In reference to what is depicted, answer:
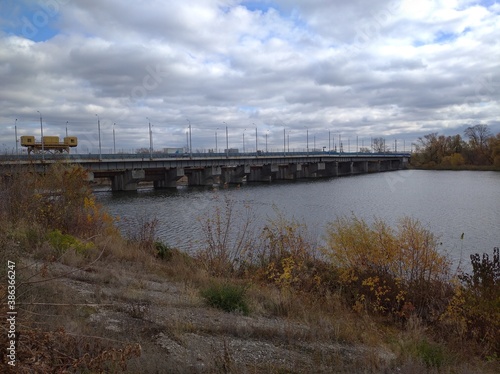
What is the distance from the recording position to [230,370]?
17.6 feet

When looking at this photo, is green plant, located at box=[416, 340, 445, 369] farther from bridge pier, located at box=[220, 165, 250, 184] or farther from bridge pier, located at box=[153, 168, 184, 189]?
bridge pier, located at box=[220, 165, 250, 184]

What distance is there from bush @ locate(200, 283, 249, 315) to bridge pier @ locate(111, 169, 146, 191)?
61.7 m

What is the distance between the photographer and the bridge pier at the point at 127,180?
68.2 metres

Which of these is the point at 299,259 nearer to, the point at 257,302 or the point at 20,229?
the point at 257,302

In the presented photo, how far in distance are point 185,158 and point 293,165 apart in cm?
3809

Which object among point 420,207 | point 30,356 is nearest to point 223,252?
point 30,356

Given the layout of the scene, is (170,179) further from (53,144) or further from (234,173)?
(53,144)

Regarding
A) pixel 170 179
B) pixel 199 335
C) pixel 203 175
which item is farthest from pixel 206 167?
pixel 199 335

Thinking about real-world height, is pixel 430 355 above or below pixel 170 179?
below

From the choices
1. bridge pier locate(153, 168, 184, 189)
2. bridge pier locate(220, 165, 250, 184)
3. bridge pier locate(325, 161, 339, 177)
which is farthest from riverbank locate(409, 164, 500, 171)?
bridge pier locate(153, 168, 184, 189)

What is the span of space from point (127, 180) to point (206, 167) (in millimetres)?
18506

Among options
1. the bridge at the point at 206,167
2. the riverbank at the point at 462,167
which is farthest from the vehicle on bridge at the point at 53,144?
the riverbank at the point at 462,167

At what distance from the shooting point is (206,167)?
272ft

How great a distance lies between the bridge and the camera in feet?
210
